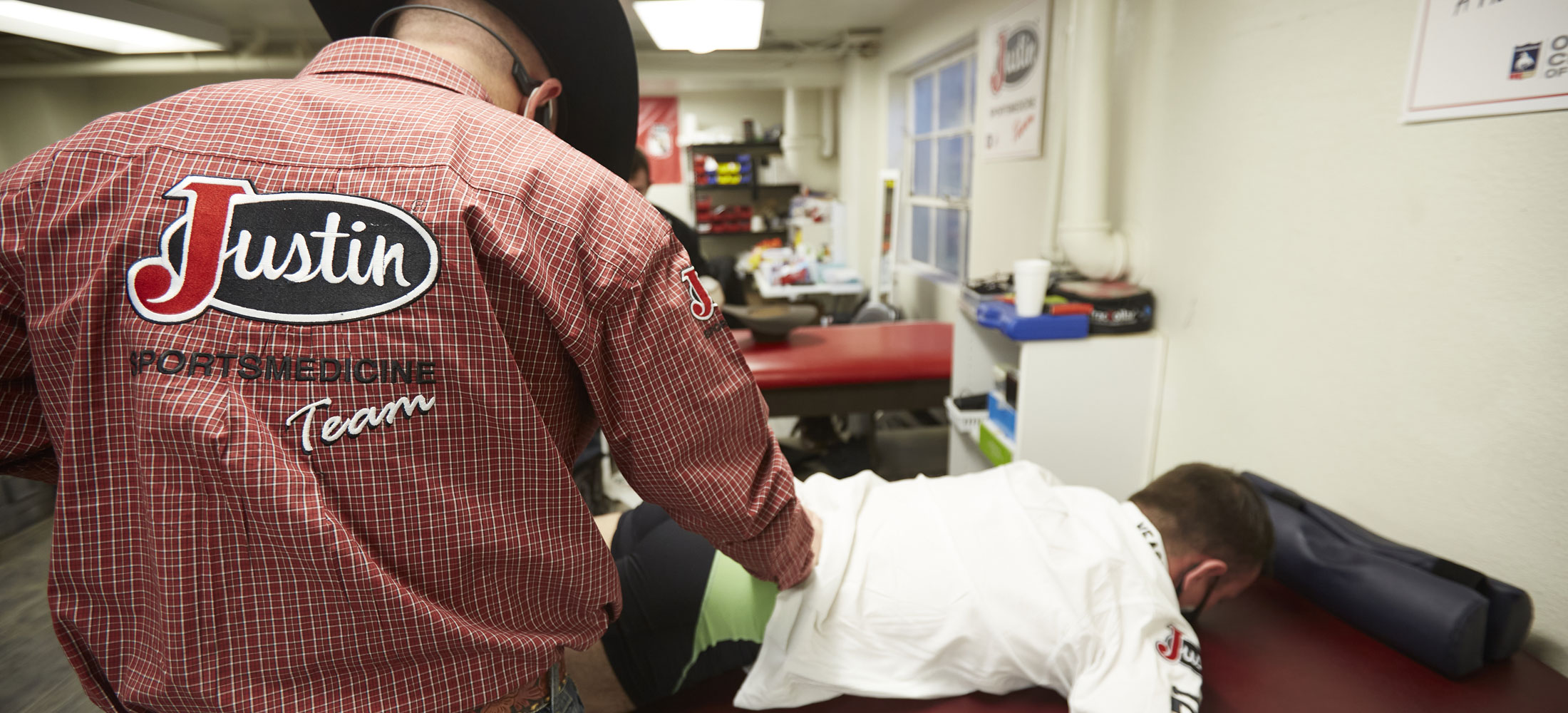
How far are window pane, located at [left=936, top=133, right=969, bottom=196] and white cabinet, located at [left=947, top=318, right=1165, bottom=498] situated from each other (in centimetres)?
199

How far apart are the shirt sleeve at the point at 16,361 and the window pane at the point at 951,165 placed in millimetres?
3708

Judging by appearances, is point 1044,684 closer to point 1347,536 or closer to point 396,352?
point 1347,536

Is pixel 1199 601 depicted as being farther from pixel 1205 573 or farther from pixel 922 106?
pixel 922 106

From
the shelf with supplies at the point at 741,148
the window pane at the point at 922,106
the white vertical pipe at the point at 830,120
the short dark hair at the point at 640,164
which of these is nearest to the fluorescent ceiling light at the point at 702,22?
the short dark hair at the point at 640,164

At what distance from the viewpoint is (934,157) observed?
Answer: 14.5ft

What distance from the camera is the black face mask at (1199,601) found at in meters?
1.30

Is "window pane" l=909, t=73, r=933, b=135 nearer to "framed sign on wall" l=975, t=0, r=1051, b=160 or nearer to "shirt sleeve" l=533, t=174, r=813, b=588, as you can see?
"framed sign on wall" l=975, t=0, r=1051, b=160

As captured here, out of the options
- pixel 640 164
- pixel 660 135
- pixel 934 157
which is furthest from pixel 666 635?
pixel 660 135

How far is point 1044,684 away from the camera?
114cm

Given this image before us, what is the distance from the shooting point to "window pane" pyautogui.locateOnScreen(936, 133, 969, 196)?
3.87 meters

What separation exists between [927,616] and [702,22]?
2288 mm

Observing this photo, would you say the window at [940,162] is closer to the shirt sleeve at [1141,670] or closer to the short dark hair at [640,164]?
the short dark hair at [640,164]

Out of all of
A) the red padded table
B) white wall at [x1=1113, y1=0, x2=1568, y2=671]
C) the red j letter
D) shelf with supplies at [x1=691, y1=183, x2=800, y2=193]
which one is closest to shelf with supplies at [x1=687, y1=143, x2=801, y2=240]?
shelf with supplies at [x1=691, y1=183, x2=800, y2=193]

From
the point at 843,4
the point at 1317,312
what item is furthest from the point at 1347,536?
the point at 843,4
